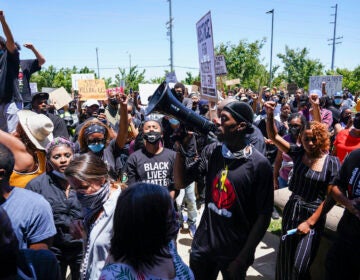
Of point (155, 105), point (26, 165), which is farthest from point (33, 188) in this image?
point (155, 105)

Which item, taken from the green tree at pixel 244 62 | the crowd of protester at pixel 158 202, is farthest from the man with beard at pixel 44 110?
the green tree at pixel 244 62

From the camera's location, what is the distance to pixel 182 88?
6211mm

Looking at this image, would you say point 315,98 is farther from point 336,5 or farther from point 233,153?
point 336,5

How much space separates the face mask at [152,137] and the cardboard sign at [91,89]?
754 centimetres

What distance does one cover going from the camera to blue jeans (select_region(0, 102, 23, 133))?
393cm

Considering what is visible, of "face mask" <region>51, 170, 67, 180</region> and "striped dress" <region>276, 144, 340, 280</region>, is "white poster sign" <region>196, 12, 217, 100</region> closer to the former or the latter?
"striped dress" <region>276, 144, 340, 280</region>

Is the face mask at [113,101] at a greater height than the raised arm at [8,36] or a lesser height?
lesser

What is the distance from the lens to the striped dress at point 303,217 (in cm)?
279

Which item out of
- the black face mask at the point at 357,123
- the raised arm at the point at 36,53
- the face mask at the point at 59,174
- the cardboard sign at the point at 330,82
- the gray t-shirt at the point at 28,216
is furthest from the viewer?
the cardboard sign at the point at 330,82

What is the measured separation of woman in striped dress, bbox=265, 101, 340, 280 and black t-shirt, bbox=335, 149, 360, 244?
14 centimetres

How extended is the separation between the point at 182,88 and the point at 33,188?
3.98 metres

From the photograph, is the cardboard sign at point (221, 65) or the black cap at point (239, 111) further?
the cardboard sign at point (221, 65)

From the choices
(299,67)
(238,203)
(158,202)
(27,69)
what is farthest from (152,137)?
(299,67)

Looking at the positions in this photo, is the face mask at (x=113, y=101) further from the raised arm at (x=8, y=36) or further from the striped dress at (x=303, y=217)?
the striped dress at (x=303, y=217)
